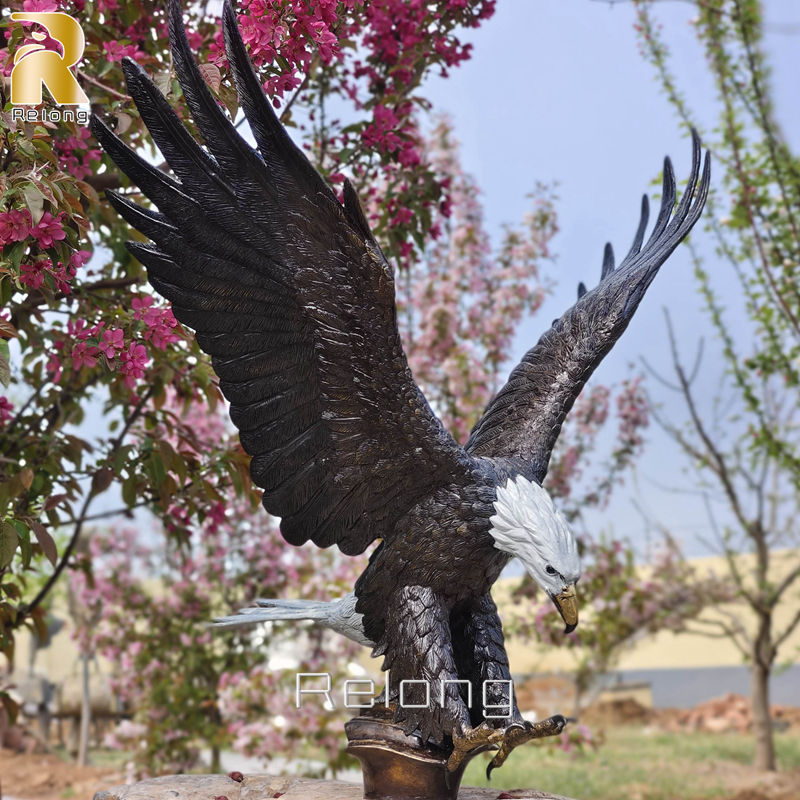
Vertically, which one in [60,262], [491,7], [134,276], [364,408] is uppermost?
[491,7]

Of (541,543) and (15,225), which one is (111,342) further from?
(541,543)

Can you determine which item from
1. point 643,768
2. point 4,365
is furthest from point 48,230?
point 643,768

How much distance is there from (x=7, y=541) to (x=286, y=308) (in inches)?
38.3

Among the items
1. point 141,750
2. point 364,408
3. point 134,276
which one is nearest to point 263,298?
point 364,408

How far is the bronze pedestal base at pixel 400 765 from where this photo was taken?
192cm

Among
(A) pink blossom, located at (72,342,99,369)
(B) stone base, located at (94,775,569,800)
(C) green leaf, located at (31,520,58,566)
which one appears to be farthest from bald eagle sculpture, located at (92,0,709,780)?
(C) green leaf, located at (31,520,58,566)

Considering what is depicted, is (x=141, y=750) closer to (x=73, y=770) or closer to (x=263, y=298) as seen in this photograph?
(x=73, y=770)

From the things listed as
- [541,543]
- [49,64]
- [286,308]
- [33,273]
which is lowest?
[541,543]

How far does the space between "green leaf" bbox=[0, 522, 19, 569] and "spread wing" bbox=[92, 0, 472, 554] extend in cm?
67

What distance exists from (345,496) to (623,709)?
8.37m

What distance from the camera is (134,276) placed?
9.14 ft

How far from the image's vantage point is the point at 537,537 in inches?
72.5

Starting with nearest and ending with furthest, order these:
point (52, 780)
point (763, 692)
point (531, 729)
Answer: point (531, 729)
point (52, 780)
point (763, 692)

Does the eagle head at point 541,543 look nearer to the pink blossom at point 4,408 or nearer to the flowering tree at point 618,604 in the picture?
the pink blossom at point 4,408
